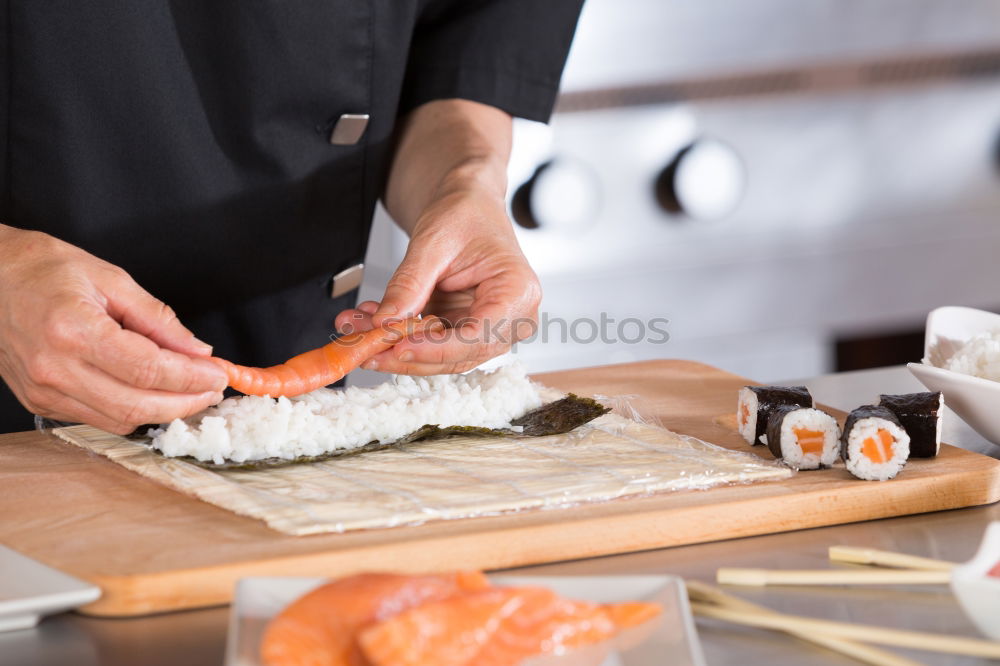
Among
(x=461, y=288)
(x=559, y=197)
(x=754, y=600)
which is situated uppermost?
(x=559, y=197)

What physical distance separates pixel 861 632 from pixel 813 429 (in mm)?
431

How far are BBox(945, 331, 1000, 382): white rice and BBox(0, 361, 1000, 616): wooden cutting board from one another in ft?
0.38

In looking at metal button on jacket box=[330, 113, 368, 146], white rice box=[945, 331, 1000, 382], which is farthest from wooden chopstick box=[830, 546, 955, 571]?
metal button on jacket box=[330, 113, 368, 146]

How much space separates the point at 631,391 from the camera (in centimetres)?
168

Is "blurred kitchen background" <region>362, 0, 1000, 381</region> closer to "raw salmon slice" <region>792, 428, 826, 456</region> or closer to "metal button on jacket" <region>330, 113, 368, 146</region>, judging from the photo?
"metal button on jacket" <region>330, 113, 368, 146</region>

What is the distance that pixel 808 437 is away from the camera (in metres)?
1.26

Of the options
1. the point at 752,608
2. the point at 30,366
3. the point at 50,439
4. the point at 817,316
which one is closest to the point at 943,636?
the point at 752,608

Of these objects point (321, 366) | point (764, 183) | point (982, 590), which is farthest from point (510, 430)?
point (764, 183)

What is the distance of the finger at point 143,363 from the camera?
4.02 ft

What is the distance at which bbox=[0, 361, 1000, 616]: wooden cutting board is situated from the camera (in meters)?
0.99

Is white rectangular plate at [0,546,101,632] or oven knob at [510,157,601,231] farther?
oven knob at [510,157,601,231]

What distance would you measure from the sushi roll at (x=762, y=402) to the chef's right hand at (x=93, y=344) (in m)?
0.61

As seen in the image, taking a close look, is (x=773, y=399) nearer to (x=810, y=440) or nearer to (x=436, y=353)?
(x=810, y=440)

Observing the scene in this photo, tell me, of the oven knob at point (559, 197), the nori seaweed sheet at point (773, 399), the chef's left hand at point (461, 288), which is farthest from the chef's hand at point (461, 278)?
the oven knob at point (559, 197)
